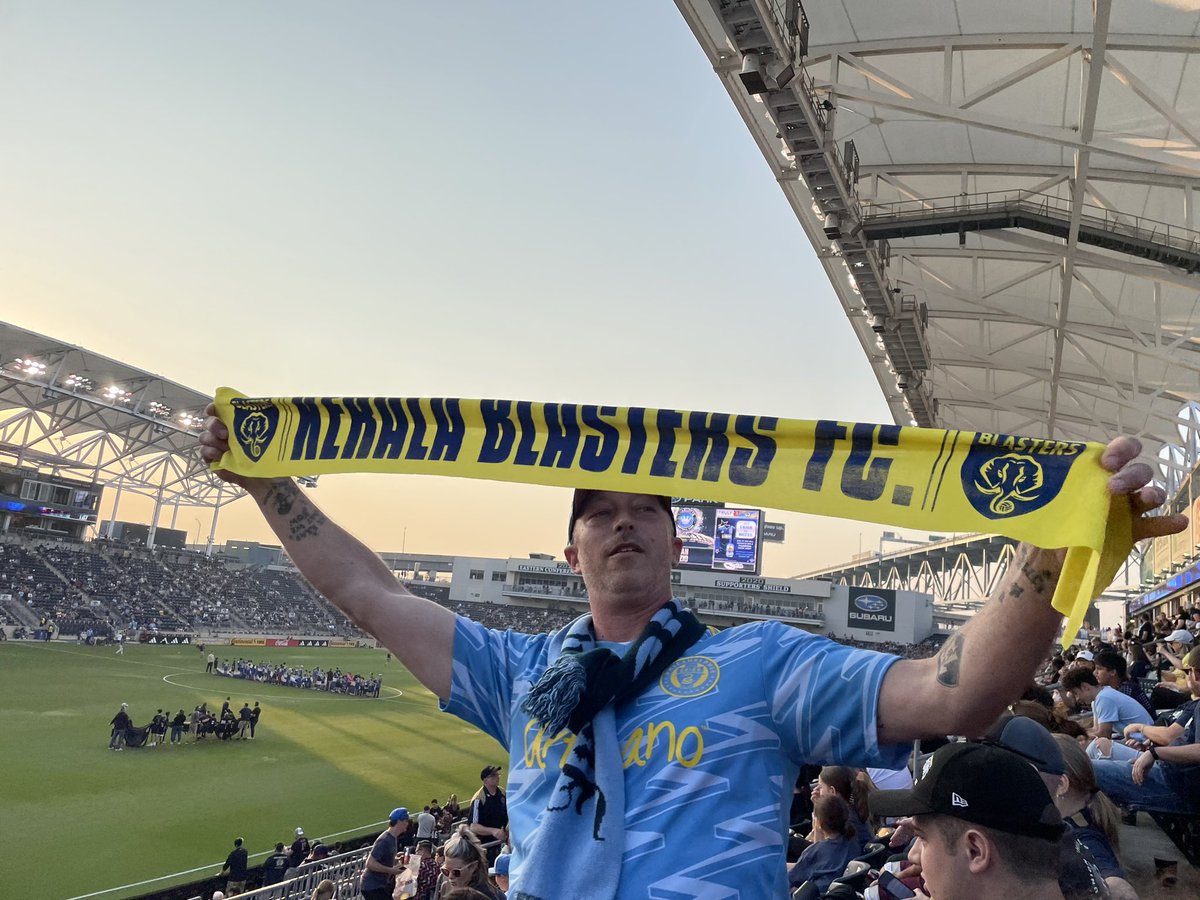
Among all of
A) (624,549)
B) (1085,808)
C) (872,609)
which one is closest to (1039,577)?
(624,549)

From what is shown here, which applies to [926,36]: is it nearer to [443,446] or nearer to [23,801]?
[443,446]

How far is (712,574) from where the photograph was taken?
207ft

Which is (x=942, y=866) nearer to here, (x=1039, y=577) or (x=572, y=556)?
(x=1039, y=577)

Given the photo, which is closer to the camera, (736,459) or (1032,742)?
(736,459)

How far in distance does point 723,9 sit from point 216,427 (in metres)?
8.34

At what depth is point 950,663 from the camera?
5.46 ft

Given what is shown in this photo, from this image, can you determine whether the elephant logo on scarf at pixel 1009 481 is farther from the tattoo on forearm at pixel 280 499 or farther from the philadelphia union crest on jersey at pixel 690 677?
the tattoo on forearm at pixel 280 499

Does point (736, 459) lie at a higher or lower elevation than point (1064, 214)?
lower

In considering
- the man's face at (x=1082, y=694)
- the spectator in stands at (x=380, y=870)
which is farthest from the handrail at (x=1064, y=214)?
the spectator in stands at (x=380, y=870)

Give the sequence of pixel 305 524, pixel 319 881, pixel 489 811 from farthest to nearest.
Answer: pixel 319 881 < pixel 489 811 < pixel 305 524

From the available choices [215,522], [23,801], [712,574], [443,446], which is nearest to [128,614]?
[215,522]

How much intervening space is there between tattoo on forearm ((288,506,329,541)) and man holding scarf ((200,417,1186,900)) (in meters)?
0.92

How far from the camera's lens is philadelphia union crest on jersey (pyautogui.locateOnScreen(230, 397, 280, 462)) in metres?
2.94

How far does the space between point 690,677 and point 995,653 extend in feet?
2.14
